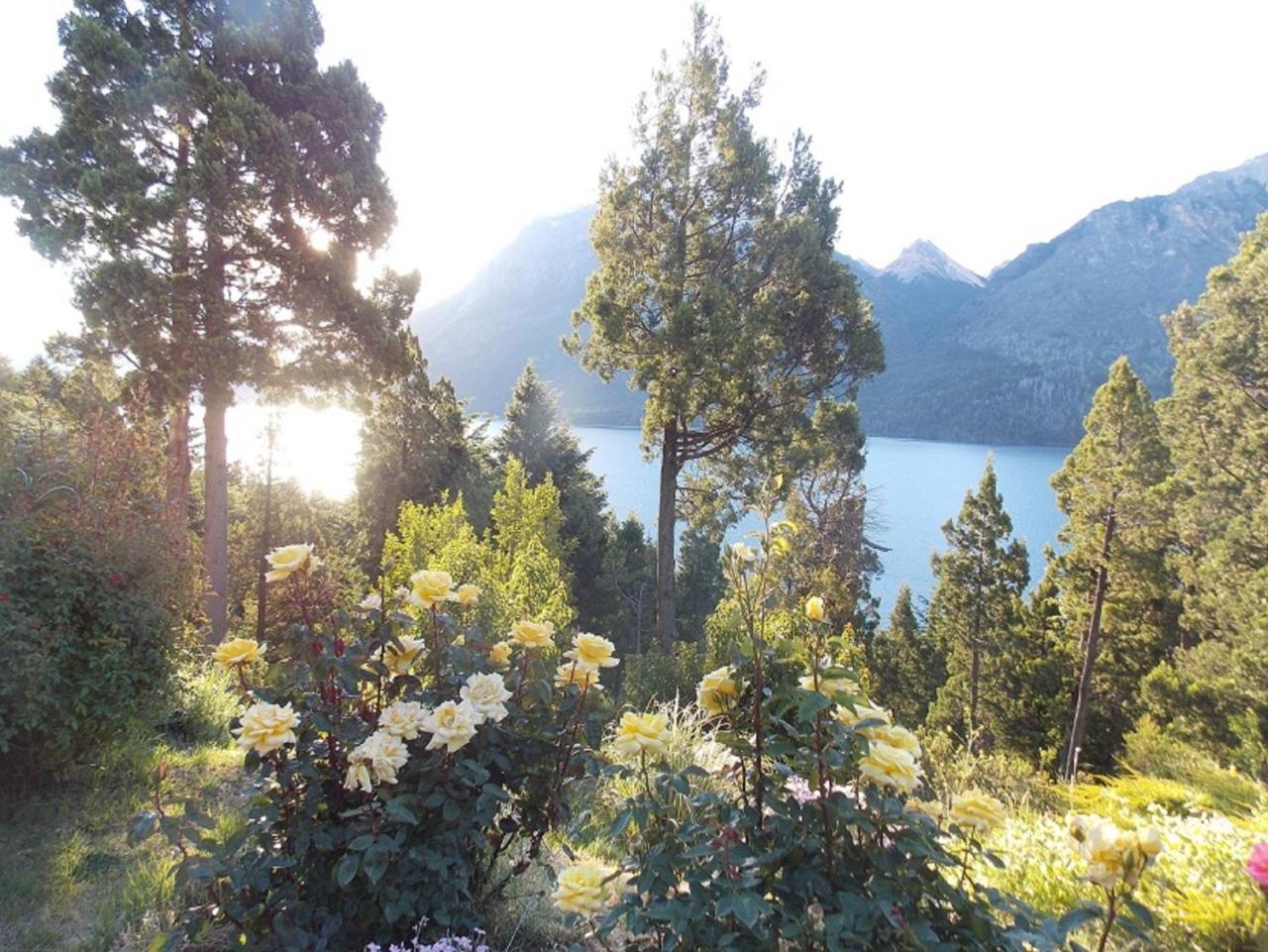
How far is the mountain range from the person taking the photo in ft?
324

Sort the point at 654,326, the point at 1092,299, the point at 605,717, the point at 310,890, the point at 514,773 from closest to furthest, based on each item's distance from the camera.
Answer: the point at 310,890, the point at 514,773, the point at 605,717, the point at 654,326, the point at 1092,299

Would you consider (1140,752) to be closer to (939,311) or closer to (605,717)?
(605,717)

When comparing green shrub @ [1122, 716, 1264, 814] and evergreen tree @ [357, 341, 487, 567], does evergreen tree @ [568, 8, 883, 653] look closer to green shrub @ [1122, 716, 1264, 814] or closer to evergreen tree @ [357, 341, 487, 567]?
green shrub @ [1122, 716, 1264, 814]

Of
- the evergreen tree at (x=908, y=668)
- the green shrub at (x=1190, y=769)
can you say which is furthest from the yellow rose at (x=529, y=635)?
the evergreen tree at (x=908, y=668)

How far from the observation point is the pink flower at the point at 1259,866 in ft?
4.65

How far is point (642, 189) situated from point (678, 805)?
319 inches

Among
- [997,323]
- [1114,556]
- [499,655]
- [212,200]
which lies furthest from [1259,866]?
[997,323]

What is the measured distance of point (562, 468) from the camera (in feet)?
68.6

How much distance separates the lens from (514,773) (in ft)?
5.58

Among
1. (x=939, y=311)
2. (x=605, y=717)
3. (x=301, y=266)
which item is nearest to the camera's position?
(x=605, y=717)

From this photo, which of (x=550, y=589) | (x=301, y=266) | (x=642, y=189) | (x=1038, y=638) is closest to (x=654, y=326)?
(x=642, y=189)

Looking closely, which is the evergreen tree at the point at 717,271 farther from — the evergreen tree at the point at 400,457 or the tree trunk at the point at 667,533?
the evergreen tree at the point at 400,457

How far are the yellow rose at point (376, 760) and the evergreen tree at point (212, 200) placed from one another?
21.5 ft

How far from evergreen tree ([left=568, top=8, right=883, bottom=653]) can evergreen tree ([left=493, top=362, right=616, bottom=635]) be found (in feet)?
36.9
